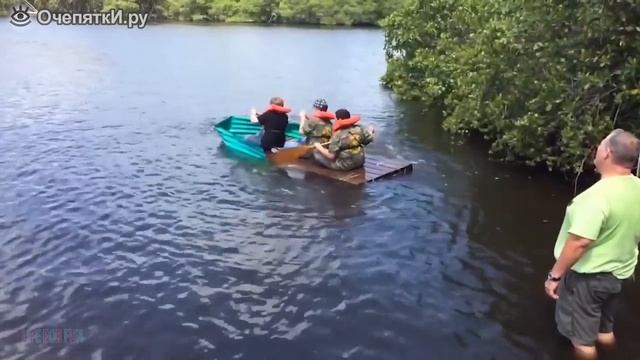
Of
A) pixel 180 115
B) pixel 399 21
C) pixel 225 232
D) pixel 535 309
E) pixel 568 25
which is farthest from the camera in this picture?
pixel 399 21

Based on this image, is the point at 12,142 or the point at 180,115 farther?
the point at 180,115

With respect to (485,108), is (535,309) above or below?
below

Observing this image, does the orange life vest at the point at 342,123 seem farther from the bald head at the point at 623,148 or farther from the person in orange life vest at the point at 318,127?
the bald head at the point at 623,148

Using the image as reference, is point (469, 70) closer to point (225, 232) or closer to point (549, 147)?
point (549, 147)

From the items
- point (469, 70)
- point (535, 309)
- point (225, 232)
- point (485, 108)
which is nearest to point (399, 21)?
point (469, 70)

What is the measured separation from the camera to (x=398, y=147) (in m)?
17.5

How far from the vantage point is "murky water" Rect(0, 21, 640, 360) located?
7.45 meters

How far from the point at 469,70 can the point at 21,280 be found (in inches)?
509

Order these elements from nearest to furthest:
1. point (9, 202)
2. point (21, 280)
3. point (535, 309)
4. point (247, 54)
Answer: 1. point (535, 309)
2. point (21, 280)
3. point (9, 202)
4. point (247, 54)

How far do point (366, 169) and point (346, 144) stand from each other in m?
0.77

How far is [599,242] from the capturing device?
20.2 ft

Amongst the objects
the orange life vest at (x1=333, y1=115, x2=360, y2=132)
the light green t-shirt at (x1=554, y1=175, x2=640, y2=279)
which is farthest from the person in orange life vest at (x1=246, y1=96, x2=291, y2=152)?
the light green t-shirt at (x1=554, y1=175, x2=640, y2=279)

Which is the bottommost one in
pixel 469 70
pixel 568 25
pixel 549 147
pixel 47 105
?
pixel 47 105

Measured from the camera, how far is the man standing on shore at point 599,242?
5910 millimetres
